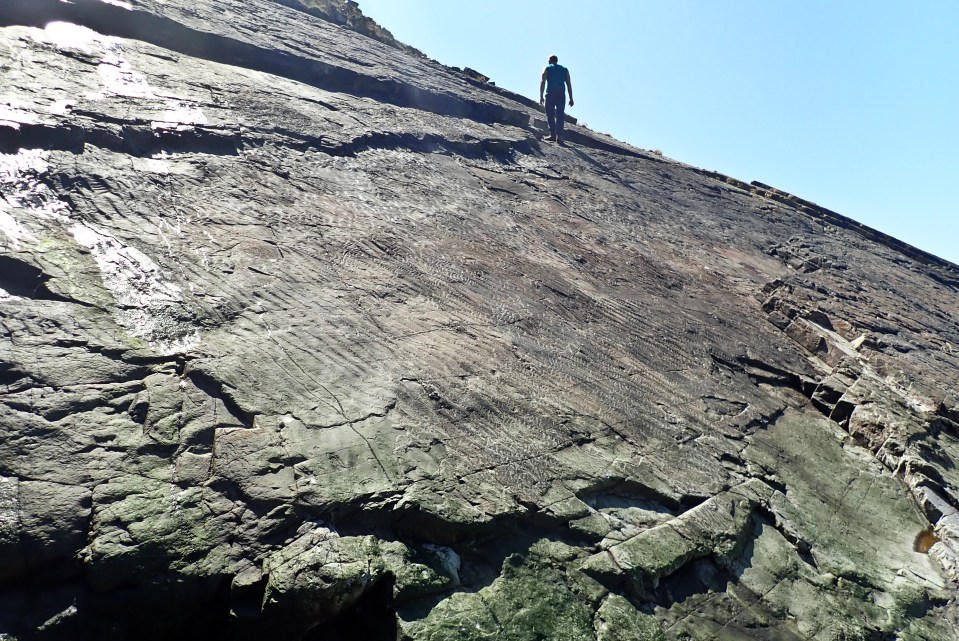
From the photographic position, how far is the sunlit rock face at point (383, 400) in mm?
3350

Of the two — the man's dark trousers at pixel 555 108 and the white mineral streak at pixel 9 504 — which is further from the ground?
the man's dark trousers at pixel 555 108

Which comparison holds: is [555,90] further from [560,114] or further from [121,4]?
[121,4]

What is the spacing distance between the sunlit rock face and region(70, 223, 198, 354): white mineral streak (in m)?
0.03

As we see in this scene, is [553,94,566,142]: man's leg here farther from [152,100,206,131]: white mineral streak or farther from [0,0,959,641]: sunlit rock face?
[152,100,206,131]: white mineral streak

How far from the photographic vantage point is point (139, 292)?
15.3 feet

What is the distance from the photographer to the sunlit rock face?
3.35 m

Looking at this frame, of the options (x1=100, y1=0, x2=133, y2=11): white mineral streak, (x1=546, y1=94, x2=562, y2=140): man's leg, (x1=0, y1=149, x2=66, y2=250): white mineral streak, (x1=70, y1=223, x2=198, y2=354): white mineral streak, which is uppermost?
(x1=546, y1=94, x2=562, y2=140): man's leg

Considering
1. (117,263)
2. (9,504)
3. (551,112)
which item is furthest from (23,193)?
(551,112)

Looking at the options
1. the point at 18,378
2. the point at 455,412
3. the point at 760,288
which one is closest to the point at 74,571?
the point at 18,378

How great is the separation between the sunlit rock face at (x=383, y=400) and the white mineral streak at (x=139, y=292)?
0.08 ft

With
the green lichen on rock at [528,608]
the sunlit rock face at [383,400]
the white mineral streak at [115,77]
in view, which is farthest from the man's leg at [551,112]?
the green lichen on rock at [528,608]

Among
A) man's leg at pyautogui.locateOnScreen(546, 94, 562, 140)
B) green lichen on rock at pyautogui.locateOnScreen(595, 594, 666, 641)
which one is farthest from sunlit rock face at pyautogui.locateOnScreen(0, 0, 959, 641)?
man's leg at pyautogui.locateOnScreen(546, 94, 562, 140)

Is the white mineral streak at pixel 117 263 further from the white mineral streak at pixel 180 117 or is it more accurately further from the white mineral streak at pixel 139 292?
the white mineral streak at pixel 180 117

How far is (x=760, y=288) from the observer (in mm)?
8953
